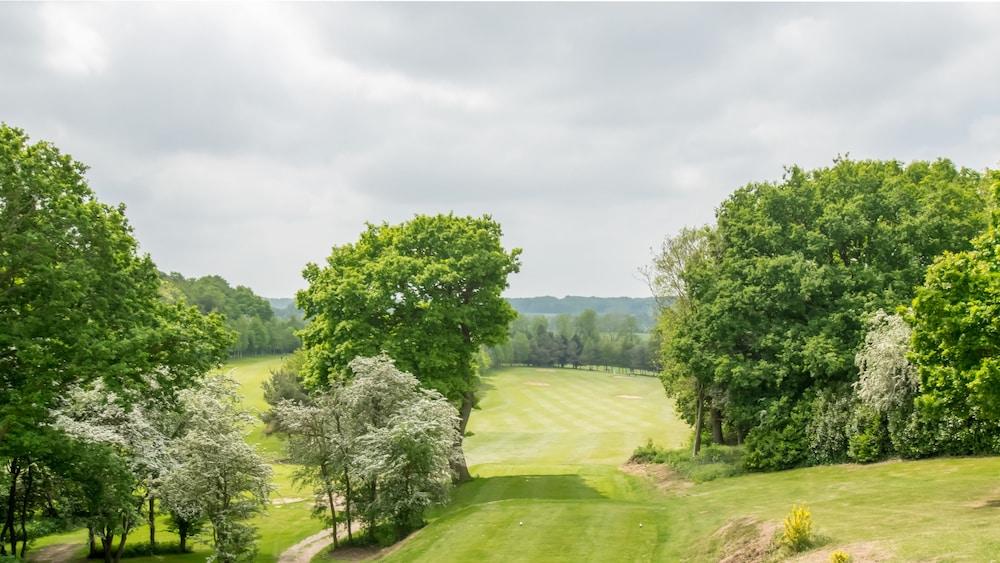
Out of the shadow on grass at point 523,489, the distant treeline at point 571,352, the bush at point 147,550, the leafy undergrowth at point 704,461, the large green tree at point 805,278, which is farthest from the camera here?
the distant treeline at point 571,352

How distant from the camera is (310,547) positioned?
106 feet

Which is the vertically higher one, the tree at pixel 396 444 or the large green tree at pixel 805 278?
the large green tree at pixel 805 278

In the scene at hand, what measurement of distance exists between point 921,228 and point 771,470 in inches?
571

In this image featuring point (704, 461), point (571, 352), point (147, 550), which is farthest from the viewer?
point (571, 352)

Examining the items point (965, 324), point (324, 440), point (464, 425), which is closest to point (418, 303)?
point (464, 425)

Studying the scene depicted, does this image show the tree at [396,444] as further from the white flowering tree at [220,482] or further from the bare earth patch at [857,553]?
the bare earth patch at [857,553]

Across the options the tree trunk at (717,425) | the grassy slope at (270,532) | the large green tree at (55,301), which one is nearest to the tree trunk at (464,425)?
the grassy slope at (270,532)

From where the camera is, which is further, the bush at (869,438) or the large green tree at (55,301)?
the bush at (869,438)

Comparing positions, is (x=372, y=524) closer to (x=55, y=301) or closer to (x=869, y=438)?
(x=55, y=301)

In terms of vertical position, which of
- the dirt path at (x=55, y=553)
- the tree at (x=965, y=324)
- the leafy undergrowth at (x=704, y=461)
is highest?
the tree at (x=965, y=324)

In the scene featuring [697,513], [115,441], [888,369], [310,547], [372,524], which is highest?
[888,369]

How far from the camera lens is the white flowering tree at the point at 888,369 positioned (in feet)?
96.2

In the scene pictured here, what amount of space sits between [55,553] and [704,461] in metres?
34.7

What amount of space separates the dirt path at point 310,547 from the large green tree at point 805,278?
20.8m
